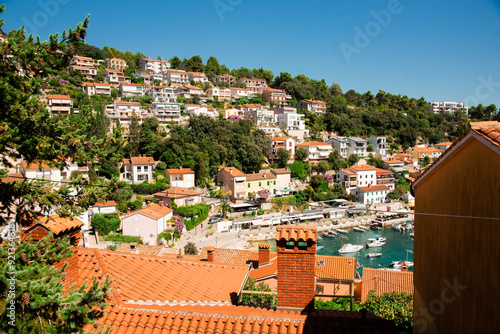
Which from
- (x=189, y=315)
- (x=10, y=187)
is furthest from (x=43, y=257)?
(x=189, y=315)

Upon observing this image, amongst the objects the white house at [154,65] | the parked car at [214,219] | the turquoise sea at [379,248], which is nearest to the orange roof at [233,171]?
the parked car at [214,219]

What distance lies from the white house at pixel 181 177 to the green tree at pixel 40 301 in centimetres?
2856

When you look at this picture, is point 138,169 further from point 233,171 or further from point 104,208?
point 233,171

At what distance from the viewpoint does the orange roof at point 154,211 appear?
2262 cm

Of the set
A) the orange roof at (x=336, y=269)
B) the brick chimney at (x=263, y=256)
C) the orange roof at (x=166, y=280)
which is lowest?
the orange roof at (x=336, y=269)

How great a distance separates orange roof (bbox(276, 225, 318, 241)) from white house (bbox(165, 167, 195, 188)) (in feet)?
90.1

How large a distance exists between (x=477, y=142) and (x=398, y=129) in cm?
6285

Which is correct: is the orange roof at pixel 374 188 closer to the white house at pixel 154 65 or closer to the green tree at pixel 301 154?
the green tree at pixel 301 154

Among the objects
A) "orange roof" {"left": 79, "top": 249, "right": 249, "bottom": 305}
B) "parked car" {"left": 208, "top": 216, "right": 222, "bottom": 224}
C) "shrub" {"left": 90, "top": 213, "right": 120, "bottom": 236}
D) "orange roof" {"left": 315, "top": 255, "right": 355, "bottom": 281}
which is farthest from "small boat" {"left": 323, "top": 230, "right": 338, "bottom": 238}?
"orange roof" {"left": 79, "top": 249, "right": 249, "bottom": 305}

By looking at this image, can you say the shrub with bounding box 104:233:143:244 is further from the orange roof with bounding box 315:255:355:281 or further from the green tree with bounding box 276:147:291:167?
the green tree with bounding box 276:147:291:167

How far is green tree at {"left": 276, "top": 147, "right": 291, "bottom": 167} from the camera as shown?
4000 centimetres

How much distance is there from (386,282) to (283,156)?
29.2 meters

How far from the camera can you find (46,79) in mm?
3619

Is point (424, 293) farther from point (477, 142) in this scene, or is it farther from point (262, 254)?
point (262, 254)
